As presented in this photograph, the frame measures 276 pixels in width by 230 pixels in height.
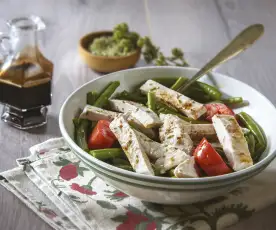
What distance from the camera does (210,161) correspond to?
125cm

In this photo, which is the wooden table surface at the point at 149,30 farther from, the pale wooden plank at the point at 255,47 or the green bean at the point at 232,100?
the green bean at the point at 232,100

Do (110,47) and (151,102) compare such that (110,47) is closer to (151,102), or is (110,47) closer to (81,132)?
(151,102)

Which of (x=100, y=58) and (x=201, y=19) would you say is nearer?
(x=100, y=58)

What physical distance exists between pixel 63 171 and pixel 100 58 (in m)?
0.68

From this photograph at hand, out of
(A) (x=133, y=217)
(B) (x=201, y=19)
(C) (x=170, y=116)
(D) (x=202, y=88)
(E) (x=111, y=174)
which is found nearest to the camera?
(E) (x=111, y=174)

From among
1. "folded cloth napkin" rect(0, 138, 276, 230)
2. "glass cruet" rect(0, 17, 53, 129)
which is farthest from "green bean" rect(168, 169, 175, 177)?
"glass cruet" rect(0, 17, 53, 129)

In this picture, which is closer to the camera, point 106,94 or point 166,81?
point 106,94

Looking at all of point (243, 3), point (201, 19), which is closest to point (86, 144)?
point (201, 19)

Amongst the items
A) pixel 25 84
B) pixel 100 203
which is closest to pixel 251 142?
pixel 100 203

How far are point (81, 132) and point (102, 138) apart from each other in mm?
81

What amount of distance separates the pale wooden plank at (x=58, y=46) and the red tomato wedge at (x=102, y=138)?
0.78 feet

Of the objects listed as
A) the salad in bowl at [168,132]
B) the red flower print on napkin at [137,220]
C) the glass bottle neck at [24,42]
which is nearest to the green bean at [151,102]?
the salad in bowl at [168,132]

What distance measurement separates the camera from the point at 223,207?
52.6 inches

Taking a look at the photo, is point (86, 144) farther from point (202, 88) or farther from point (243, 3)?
point (243, 3)
